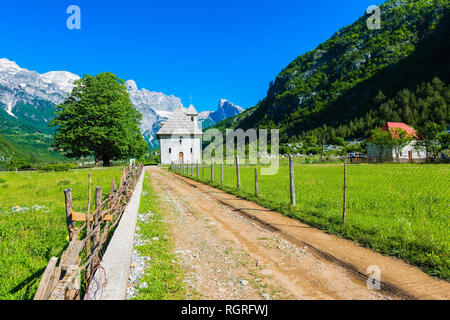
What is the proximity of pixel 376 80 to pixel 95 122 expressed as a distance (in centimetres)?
14824

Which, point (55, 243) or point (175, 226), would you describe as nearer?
point (55, 243)

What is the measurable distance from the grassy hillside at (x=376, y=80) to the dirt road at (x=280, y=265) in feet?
327

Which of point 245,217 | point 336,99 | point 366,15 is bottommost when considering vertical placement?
point 245,217

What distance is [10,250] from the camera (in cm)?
542

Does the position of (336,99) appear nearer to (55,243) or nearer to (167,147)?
(167,147)

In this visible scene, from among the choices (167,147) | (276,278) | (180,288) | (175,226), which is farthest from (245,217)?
(167,147)

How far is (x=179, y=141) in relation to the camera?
6284 centimetres

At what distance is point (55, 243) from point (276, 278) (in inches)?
210

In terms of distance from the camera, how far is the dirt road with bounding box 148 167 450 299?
141 inches

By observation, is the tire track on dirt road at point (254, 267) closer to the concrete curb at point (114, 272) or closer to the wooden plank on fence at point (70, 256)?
the concrete curb at point (114, 272)

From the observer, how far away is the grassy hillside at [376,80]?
100037 millimetres

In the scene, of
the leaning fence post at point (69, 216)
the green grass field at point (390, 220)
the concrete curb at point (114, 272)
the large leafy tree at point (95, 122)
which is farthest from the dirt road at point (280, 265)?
the large leafy tree at point (95, 122)

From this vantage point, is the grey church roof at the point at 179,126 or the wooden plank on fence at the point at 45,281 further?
the grey church roof at the point at 179,126
